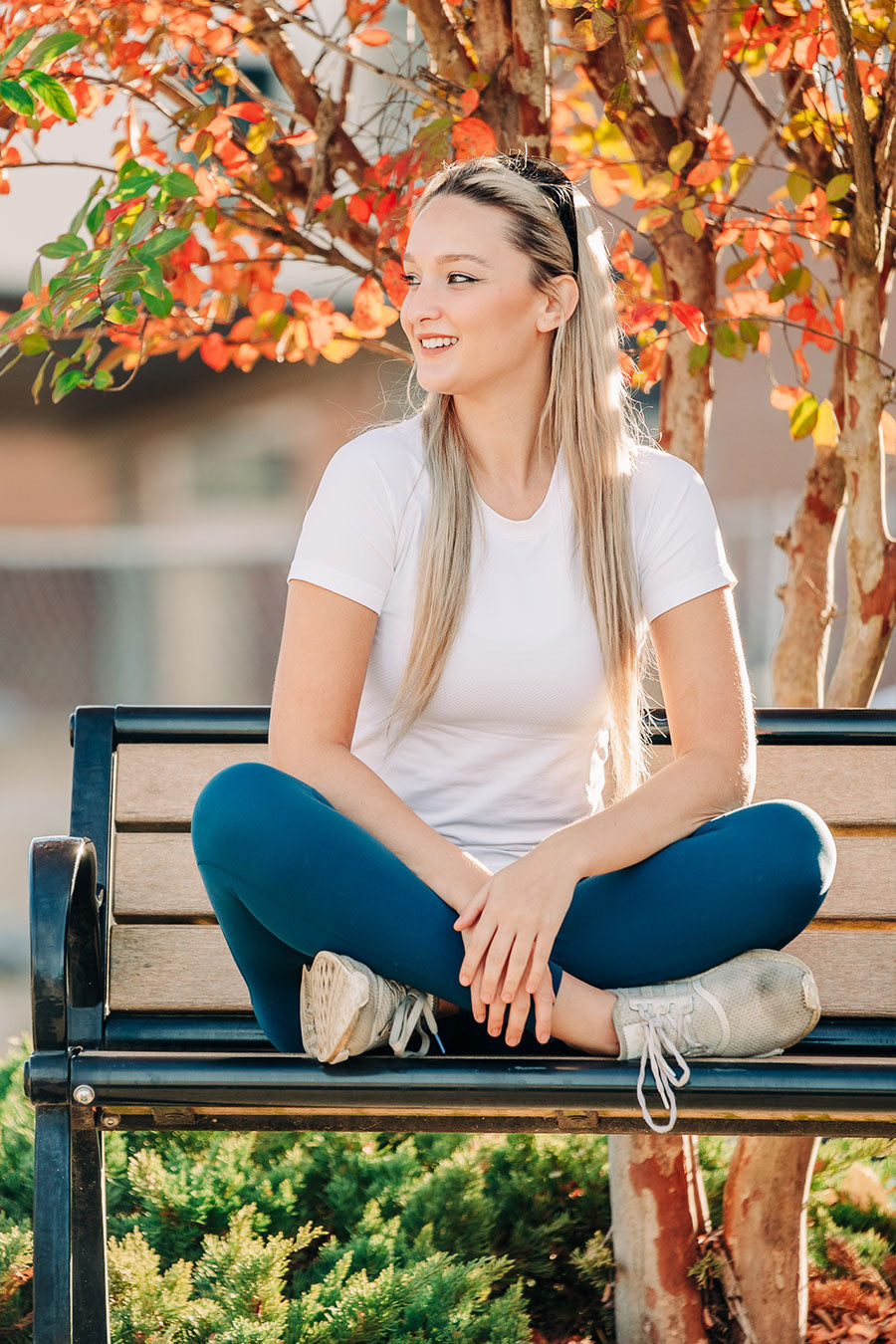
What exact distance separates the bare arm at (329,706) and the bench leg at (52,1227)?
1.71 ft

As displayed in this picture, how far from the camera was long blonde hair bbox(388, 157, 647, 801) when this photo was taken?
2.02 m

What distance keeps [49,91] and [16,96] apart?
6cm

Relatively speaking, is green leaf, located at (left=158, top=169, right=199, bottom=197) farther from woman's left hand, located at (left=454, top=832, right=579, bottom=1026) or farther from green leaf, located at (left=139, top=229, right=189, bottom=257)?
woman's left hand, located at (left=454, top=832, right=579, bottom=1026)

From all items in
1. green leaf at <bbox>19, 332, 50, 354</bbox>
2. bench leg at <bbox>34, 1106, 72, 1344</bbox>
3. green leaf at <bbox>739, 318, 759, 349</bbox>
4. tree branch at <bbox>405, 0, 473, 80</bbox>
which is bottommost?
bench leg at <bbox>34, 1106, 72, 1344</bbox>

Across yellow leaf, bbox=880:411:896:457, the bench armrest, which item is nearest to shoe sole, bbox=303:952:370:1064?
the bench armrest

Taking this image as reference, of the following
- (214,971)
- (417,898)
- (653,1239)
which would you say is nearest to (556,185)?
(417,898)

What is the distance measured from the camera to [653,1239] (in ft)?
8.03

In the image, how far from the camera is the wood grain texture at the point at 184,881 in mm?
2357

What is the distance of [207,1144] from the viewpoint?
113 inches

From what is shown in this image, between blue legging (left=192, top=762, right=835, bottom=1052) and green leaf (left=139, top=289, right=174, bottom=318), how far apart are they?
2.36ft

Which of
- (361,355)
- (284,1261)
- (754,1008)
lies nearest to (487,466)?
(754,1008)

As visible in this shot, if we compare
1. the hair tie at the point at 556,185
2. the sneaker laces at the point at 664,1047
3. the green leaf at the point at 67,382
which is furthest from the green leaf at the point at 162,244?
the sneaker laces at the point at 664,1047

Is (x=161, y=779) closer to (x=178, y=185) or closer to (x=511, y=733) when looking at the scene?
(x=511, y=733)

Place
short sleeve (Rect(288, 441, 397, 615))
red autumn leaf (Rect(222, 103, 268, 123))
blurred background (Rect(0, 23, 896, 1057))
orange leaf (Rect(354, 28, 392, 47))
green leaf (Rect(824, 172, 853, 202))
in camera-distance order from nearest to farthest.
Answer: short sleeve (Rect(288, 441, 397, 615)) → green leaf (Rect(824, 172, 853, 202)) → red autumn leaf (Rect(222, 103, 268, 123)) → orange leaf (Rect(354, 28, 392, 47)) → blurred background (Rect(0, 23, 896, 1057))
